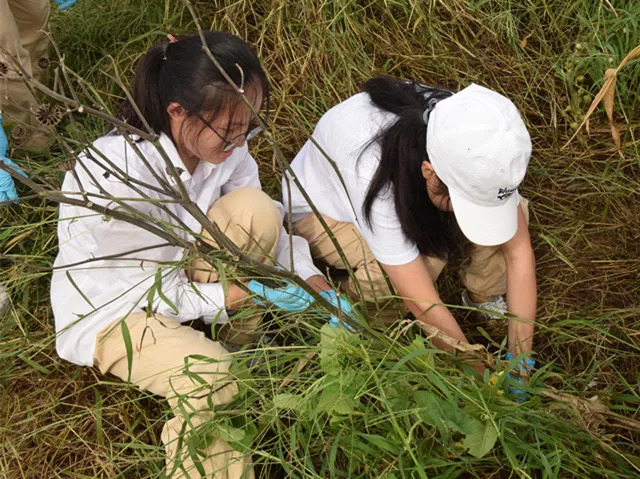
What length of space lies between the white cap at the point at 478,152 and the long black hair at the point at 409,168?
0.09m

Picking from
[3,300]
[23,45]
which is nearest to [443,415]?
[3,300]

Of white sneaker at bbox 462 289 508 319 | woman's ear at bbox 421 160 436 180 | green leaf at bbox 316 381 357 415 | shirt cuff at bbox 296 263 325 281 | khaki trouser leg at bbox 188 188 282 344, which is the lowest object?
white sneaker at bbox 462 289 508 319

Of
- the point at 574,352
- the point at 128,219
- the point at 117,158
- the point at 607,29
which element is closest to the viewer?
the point at 128,219

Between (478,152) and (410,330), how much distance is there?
0.50 meters

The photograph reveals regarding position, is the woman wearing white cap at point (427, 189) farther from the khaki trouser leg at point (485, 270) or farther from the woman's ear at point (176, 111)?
the woman's ear at point (176, 111)

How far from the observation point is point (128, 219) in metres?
1.21

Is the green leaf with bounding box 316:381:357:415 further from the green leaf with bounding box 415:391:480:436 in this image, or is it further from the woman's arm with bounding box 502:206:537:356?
the woman's arm with bounding box 502:206:537:356

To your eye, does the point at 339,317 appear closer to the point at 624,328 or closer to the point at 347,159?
the point at 347,159

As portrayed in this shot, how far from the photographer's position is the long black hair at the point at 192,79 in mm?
1646

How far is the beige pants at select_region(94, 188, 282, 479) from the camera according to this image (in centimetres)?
159

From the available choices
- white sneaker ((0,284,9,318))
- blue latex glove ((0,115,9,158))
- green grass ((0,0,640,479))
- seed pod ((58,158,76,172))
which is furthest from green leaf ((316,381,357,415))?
blue latex glove ((0,115,9,158))

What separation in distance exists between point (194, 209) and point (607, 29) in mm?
1740

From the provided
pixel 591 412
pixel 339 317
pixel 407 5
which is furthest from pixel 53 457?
pixel 407 5

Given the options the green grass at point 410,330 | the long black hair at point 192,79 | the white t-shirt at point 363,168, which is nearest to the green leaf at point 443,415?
the green grass at point 410,330
